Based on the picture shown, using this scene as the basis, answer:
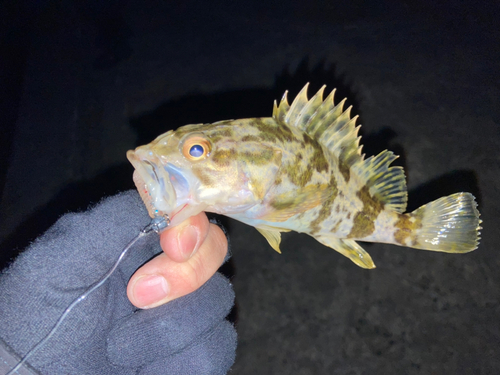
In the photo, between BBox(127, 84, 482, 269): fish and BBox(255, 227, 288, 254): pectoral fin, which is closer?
BBox(127, 84, 482, 269): fish

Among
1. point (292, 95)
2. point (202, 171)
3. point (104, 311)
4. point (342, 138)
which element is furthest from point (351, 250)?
point (292, 95)

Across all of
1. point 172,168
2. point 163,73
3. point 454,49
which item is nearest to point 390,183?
point 172,168

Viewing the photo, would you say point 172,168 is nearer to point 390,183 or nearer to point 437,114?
point 390,183

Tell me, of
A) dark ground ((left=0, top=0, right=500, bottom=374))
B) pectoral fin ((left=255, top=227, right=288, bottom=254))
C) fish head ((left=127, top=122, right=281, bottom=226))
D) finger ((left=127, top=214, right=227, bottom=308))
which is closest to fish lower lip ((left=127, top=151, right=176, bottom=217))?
fish head ((left=127, top=122, right=281, bottom=226))

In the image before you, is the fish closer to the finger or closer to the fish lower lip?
the fish lower lip

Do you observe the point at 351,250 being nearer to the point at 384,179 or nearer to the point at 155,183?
the point at 384,179

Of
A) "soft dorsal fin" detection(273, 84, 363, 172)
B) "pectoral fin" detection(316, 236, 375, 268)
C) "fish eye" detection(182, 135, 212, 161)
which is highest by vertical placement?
"soft dorsal fin" detection(273, 84, 363, 172)
